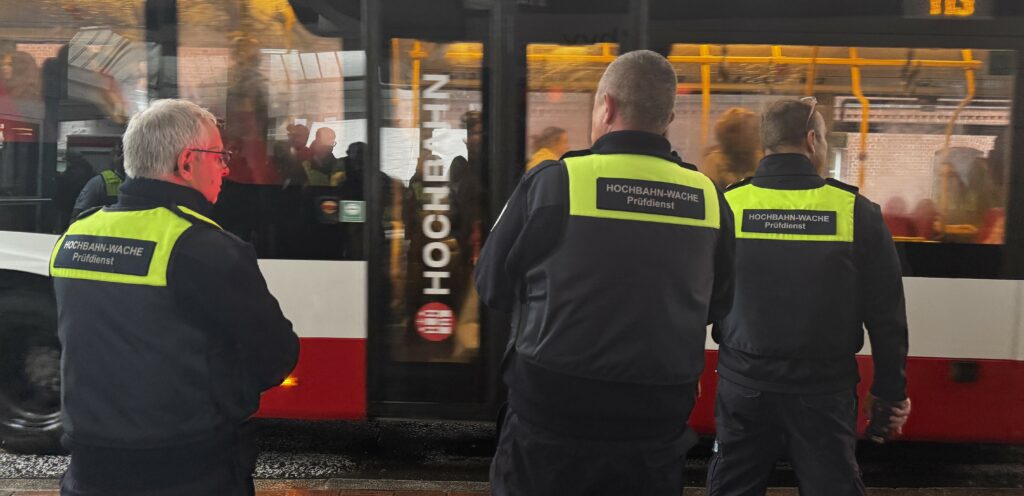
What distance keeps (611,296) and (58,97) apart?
13.2 feet

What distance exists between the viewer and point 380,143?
4.58 m

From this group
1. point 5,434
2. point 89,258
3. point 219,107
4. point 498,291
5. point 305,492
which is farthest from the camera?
point 5,434

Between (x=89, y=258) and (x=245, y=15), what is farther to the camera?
(x=245, y=15)

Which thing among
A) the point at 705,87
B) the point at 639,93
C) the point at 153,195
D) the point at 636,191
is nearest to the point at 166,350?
the point at 153,195

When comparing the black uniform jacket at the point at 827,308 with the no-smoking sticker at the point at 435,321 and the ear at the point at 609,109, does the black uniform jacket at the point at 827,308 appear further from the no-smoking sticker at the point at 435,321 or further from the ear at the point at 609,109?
the no-smoking sticker at the point at 435,321

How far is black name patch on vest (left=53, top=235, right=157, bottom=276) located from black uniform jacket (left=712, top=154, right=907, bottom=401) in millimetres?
1984

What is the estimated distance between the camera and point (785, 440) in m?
2.94

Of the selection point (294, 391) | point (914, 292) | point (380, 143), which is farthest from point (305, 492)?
point (914, 292)

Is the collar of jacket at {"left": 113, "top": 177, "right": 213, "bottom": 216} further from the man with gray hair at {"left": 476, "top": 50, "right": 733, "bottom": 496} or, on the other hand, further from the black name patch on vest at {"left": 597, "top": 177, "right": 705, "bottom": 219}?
the black name patch on vest at {"left": 597, "top": 177, "right": 705, "bottom": 219}

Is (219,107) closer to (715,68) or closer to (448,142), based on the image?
(448,142)

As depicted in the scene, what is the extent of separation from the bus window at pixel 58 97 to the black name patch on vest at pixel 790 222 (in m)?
3.52

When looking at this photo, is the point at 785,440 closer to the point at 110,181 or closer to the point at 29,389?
the point at 110,181

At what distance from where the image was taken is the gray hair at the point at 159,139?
7.13ft

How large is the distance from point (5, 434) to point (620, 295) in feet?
15.4
